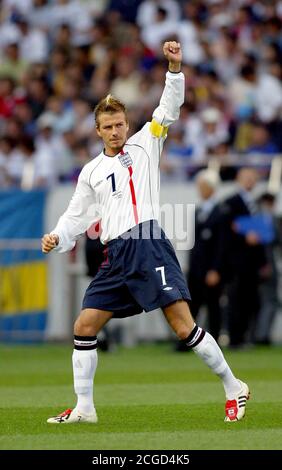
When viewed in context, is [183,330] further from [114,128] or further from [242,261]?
[242,261]

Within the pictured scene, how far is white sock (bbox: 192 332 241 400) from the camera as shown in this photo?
9.01 metres

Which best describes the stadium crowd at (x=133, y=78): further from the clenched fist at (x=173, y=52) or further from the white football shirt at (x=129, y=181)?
the clenched fist at (x=173, y=52)

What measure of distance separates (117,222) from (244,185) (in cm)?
936

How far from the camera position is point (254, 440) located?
7.98m

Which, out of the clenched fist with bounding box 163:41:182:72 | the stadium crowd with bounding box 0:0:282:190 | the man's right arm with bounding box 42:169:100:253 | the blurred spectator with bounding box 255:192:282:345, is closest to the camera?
the clenched fist with bounding box 163:41:182:72

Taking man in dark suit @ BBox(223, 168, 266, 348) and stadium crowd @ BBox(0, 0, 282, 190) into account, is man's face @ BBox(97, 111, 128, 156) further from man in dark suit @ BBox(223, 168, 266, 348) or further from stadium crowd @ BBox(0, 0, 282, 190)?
stadium crowd @ BBox(0, 0, 282, 190)

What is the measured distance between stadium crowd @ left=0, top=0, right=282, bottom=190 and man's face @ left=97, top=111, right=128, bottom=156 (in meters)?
10.6

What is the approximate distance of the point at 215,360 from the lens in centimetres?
902

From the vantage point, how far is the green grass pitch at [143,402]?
26.4 ft

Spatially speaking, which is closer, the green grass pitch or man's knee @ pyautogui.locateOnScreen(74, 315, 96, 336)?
the green grass pitch

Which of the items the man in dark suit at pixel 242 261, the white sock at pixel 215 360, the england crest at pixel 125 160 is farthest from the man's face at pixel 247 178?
the white sock at pixel 215 360

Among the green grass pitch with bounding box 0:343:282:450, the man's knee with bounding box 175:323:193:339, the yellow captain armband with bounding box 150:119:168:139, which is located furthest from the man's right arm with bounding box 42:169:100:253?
the green grass pitch with bounding box 0:343:282:450

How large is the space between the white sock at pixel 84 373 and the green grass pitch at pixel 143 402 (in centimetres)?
21

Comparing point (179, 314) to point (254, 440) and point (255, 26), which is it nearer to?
point (254, 440)
